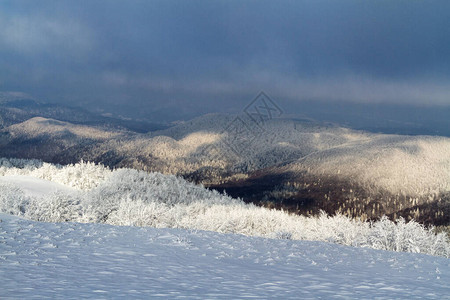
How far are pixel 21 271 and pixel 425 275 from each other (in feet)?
30.9

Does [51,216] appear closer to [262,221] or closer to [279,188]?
[262,221]

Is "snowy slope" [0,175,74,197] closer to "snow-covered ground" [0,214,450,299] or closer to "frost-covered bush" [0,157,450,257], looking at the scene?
"frost-covered bush" [0,157,450,257]

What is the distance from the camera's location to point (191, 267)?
8.41 meters

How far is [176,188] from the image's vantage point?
46.6m

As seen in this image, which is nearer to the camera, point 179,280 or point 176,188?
point 179,280

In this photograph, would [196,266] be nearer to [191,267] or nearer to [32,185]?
[191,267]

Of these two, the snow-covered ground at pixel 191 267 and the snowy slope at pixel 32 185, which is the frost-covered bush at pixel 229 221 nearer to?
the snowy slope at pixel 32 185

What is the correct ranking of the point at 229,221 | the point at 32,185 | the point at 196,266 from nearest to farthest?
the point at 196,266, the point at 229,221, the point at 32,185

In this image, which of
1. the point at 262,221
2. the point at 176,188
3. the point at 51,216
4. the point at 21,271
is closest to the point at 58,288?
the point at 21,271

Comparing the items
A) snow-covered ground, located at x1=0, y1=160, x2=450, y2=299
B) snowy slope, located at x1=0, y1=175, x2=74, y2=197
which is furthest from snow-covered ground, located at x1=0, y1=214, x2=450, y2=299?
snowy slope, located at x1=0, y1=175, x2=74, y2=197

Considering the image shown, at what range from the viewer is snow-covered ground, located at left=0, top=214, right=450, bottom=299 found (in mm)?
6426

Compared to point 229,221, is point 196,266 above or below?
above

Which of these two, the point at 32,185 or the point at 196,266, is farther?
the point at 32,185

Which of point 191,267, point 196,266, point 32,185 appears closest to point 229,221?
point 196,266
